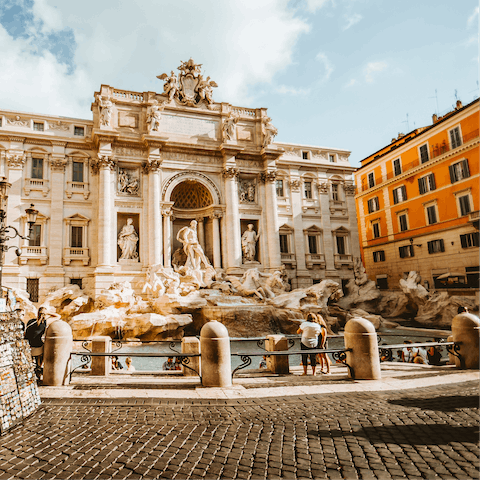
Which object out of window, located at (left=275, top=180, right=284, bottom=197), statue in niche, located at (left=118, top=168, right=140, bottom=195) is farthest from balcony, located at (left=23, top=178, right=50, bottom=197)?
window, located at (left=275, top=180, right=284, bottom=197)

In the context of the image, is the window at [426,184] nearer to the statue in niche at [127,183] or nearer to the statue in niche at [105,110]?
the statue in niche at [127,183]

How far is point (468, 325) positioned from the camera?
8.42 m

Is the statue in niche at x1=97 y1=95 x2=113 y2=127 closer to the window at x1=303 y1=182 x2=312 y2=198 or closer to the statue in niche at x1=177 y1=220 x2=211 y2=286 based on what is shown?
the statue in niche at x1=177 y1=220 x2=211 y2=286

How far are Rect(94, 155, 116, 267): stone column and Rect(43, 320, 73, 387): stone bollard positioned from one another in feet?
53.8

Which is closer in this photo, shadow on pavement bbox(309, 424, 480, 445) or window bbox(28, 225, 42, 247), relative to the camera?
shadow on pavement bbox(309, 424, 480, 445)

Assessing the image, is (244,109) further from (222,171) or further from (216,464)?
(216,464)

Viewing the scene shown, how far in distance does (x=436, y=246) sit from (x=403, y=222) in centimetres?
422

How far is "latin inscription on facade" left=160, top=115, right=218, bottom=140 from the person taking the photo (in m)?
26.6

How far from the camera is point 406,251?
31.8m

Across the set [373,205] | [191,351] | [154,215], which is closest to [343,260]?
[373,205]

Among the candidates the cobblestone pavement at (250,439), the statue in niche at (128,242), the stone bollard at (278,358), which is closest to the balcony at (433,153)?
the statue in niche at (128,242)

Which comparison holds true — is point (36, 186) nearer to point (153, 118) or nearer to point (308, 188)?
point (153, 118)

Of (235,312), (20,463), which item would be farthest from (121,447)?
(235,312)

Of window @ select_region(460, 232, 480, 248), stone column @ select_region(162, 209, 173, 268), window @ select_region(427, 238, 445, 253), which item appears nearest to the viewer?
stone column @ select_region(162, 209, 173, 268)
